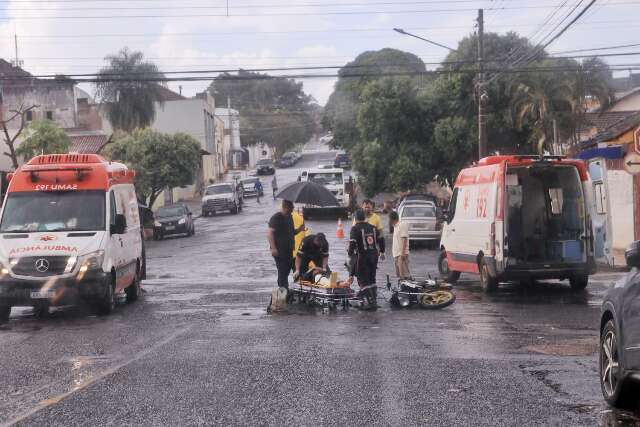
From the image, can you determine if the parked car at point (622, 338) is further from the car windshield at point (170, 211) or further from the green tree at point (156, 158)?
Result: the green tree at point (156, 158)

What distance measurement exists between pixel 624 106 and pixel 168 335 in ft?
127

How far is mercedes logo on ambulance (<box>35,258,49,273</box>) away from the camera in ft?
52.2

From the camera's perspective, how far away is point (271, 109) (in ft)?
419

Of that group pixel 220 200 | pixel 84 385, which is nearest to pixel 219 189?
pixel 220 200

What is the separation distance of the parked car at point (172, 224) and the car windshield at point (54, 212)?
960 inches

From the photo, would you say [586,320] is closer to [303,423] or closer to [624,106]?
[303,423]

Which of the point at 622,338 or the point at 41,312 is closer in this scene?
the point at 622,338

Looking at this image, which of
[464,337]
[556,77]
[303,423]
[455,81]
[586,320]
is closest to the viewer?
[303,423]

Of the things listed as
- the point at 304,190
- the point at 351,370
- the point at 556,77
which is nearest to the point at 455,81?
the point at 556,77

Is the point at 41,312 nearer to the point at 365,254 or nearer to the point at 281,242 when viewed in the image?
the point at 281,242

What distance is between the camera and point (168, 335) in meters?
13.4

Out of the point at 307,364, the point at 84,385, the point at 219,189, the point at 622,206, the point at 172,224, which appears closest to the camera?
the point at 84,385

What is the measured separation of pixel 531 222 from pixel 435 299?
12.9 feet

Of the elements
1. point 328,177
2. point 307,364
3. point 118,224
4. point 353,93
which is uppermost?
point 353,93
